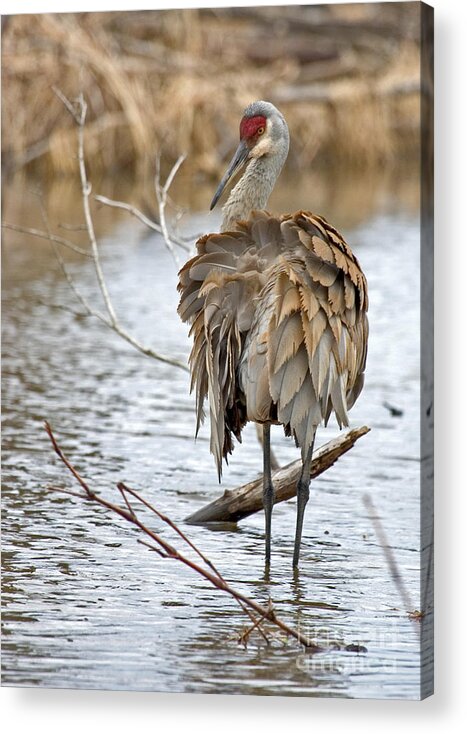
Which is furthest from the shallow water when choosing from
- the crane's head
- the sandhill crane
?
the crane's head

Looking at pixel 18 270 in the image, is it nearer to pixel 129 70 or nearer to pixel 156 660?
pixel 129 70

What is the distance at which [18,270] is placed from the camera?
1055cm

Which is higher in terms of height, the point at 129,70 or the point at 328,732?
the point at 129,70

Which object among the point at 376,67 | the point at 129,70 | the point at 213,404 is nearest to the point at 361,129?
the point at 376,67

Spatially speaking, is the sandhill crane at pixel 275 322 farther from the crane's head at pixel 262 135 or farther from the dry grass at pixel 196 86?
the dry grass at pixel 196 86

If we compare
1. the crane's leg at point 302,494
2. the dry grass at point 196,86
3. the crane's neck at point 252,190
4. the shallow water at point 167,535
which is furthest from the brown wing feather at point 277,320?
the dry grass at point 196,86

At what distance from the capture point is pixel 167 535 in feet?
18.6

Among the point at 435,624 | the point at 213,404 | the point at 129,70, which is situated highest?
the point at 129,70

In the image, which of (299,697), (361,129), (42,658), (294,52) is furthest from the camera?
(294,52)

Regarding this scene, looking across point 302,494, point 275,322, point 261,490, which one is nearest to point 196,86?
point 261,490

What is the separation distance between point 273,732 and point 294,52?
10117mm

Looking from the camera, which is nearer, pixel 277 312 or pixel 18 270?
pixel 277 312

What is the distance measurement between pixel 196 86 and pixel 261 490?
699 centimetres

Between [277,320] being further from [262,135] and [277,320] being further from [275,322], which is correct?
[262,135]
